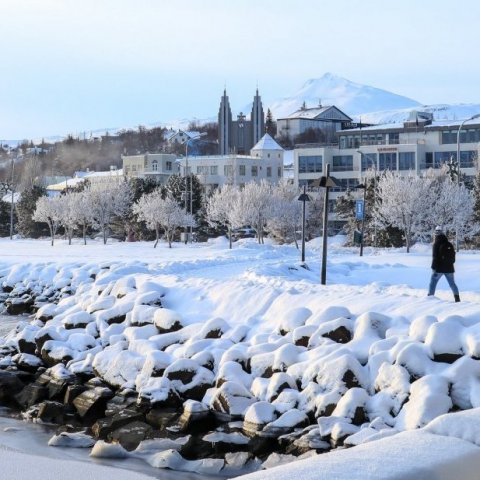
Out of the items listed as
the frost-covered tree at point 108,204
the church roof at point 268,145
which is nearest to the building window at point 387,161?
the church roof at point 268,145

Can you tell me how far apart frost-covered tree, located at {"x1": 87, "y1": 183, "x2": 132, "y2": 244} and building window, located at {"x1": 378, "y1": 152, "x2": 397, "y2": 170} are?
2884 cm

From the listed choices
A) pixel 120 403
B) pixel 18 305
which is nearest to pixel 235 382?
pixel 120 403

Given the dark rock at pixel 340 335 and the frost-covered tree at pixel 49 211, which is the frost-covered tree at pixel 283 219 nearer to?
the frost-covered tree at pixel 49 211

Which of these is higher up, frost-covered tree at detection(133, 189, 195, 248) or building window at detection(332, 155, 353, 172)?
building window at detection(332, 155, 353, 172)

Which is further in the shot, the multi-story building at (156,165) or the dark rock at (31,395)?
the multi-story building at (156,165)

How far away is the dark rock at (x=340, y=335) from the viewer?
14398 mm

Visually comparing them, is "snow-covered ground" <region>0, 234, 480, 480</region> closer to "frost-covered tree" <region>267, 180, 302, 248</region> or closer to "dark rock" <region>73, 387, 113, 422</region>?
"dark rock" <region>73, 387, 113, 422</region>

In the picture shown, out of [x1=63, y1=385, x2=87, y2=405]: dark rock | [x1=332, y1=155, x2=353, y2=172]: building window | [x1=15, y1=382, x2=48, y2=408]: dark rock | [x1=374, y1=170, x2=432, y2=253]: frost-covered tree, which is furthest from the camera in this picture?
[x1=332, y1=155, x2=353, y2=172]: building window

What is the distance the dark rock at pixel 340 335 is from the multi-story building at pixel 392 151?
230 feet

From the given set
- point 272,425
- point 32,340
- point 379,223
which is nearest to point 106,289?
point 32,340

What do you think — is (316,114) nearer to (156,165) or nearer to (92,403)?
(156,165)

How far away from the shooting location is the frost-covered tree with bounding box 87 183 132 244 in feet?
234

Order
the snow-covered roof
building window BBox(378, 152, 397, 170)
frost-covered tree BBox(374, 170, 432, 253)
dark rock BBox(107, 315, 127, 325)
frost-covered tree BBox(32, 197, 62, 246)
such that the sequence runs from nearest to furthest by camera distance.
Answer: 1. dark rock BBox(107, 315, 127, 325)
2. frost-covered tree BBox(374, 170, 432, 253)
3. frost-covered tree BBox(32, 197, 62, 246)
4. building window BBox(378, 152, 397, 170)
5. the snow-covered roof

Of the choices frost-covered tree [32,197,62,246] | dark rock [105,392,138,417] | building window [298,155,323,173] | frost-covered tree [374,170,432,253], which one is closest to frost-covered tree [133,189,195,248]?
Answer: frost-covered tree [32,197,62,246]
